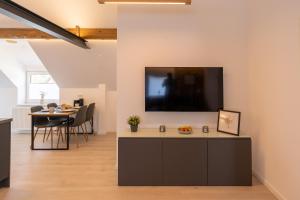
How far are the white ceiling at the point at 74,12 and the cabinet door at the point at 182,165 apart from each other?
3.03 metres

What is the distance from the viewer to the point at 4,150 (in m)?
3.28

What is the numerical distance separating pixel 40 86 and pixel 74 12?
344cm

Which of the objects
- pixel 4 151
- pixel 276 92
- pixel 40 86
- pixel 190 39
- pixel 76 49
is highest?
pixel 76 49

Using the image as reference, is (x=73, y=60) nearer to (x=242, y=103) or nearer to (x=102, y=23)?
(x=102, y=23)

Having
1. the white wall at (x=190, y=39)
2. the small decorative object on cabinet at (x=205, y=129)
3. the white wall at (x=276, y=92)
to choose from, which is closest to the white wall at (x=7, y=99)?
the white wall at (x=190, y=39)

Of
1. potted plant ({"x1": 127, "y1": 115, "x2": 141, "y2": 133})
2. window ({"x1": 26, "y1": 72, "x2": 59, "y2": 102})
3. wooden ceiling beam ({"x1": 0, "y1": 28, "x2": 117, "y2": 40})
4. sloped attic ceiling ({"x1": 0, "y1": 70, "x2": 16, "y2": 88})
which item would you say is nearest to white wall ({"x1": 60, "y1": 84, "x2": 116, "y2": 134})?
window ({"x1": 26, "y1": 72, "x2": 59, "y2": 102})

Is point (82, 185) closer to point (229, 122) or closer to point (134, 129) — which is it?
point (134, 129)

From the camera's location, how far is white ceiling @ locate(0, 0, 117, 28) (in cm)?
489

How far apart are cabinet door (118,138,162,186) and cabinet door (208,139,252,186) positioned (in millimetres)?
706

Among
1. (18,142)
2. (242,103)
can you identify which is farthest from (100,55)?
(242,103)

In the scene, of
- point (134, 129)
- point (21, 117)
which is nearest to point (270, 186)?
point (134, 129)

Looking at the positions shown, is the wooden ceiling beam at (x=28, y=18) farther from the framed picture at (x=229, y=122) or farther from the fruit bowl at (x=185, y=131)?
the framed picture at (x=229, y=122)

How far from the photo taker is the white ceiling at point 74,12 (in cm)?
489

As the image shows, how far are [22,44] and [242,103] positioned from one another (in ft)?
18.8
